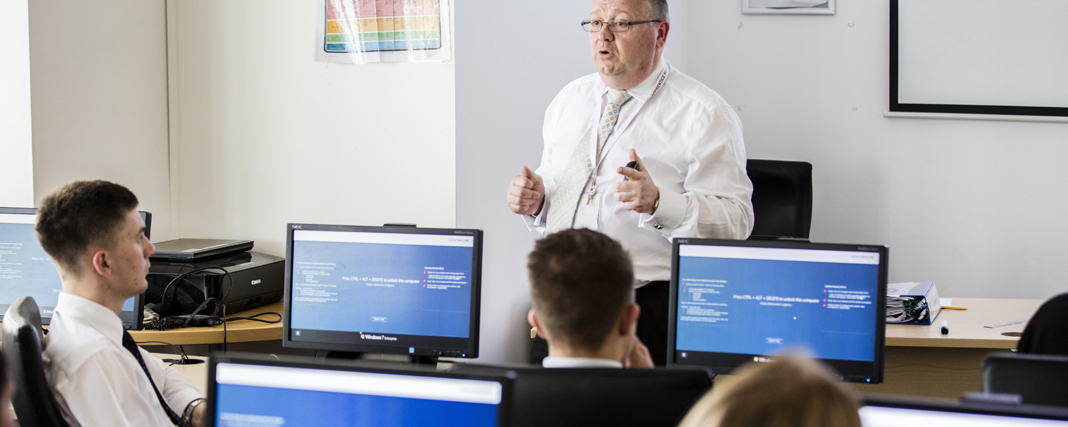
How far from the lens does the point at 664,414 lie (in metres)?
0.99

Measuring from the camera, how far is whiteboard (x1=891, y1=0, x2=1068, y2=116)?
10.5ft

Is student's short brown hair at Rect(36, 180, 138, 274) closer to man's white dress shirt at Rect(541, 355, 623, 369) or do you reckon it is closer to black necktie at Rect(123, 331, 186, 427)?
black necktie at Rect(123, 331, 186, 427)

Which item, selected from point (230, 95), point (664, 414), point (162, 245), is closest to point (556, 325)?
point (664, 414)

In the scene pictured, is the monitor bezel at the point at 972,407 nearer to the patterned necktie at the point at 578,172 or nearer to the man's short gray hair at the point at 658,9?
the patterned necktie at the point at 578,172

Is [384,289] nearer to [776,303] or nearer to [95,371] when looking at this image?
[95,371]

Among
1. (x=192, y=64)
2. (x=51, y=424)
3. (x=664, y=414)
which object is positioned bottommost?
(x=51, y=424)

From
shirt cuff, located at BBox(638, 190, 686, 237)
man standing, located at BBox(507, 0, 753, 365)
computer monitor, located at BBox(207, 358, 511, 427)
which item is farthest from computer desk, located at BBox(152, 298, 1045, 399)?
computer monitor, located at BBox(207, 358, 511, 427)

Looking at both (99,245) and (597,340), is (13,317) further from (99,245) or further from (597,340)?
(597,340)

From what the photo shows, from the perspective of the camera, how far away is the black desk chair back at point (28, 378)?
1.25 m

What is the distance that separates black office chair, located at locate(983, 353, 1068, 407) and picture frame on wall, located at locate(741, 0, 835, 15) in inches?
97.3

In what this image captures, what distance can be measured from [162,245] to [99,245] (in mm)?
1038

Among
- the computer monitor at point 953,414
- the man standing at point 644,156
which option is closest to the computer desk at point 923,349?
→ the man standing at point 644,156

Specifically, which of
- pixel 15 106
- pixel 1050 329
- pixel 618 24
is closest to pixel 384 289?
pixel 618 24

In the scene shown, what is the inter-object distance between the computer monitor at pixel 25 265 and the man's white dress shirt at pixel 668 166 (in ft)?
4.50
